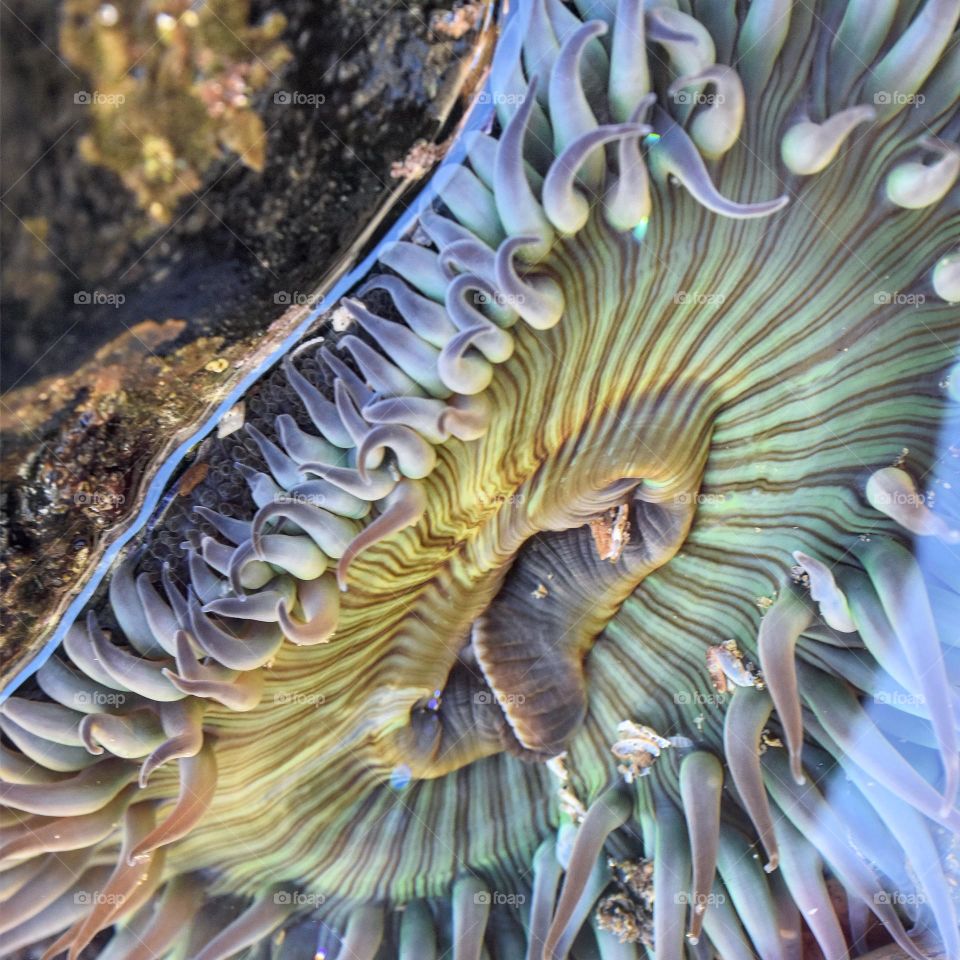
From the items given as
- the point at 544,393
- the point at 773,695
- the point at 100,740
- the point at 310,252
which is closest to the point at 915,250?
the point at 544,393

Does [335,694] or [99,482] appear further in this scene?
[335,694]

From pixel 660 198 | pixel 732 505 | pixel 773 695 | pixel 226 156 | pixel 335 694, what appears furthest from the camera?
pixel 335 694

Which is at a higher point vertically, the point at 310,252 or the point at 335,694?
the point at 310,252

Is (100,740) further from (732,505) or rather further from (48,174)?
(732,505)

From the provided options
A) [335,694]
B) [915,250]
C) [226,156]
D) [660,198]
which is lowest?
[335,694]

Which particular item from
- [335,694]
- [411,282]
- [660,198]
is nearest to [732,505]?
[660,198]

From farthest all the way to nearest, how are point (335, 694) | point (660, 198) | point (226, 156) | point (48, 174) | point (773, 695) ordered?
point (335, 694) < point (773, 695) < point (660, 198) < point (226, 156) < point (48, 174)
